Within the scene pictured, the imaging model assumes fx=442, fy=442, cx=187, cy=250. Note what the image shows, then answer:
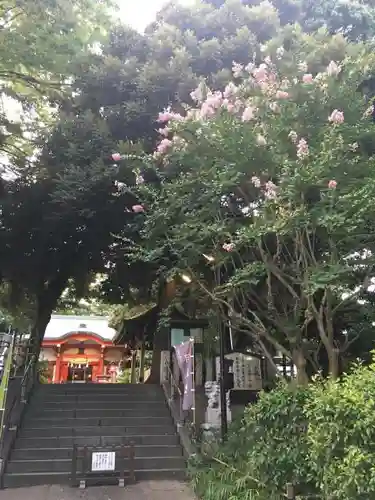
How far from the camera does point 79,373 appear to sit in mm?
23828

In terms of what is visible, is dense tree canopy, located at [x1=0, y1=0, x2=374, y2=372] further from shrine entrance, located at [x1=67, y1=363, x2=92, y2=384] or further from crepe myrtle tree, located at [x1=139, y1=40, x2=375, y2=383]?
shrine entrance, located at [x1=67, y1=363, x2=92, y2=384]

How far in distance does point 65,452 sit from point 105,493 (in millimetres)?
1531

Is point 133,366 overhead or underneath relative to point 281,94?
underneath

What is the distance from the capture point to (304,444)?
5.12m

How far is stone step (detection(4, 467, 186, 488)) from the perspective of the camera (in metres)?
7.35

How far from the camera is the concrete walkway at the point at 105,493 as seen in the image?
6820mm

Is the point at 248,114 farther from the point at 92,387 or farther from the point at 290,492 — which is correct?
the point at 92,387

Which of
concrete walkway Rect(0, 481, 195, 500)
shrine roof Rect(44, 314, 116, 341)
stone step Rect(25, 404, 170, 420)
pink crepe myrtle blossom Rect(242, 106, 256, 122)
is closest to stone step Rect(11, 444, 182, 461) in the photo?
concrete walkway Rect(0, 481, 195, 500)

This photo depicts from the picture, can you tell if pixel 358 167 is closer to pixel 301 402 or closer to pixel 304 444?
pixel 301 402

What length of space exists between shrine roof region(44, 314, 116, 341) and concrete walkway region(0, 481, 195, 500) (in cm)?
1609

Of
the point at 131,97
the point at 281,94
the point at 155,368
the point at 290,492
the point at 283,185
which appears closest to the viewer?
the point at 290,492

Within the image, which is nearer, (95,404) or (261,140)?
(261,140)

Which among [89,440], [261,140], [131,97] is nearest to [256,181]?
[261,140]

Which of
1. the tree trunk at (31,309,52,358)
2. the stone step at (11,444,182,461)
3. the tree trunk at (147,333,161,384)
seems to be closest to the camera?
the stone step at (11,444,182,461)
